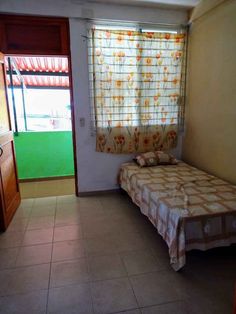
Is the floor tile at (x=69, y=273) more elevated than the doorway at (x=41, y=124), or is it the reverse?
the doorway at (x=41, y=124)

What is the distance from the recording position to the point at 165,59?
10.6 ft

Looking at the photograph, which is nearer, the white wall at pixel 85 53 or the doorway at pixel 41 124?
the white wall at pixel 85 53

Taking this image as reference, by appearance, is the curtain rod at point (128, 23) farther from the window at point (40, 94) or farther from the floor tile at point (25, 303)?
the floor tile at point (25, 303)

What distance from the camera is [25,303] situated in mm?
1527

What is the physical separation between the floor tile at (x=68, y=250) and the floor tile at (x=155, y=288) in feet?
1.93

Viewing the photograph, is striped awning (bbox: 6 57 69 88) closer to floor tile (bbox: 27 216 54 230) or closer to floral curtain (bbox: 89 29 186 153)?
floral curtain (bbox: 89 29 186 153)

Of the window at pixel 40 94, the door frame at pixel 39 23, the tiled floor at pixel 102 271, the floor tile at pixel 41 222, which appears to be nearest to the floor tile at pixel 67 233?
the tiled floor at pixel 102 271

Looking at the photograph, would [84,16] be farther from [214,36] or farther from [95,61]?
[214,36]

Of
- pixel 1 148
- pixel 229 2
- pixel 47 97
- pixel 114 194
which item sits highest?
pixel 229 2

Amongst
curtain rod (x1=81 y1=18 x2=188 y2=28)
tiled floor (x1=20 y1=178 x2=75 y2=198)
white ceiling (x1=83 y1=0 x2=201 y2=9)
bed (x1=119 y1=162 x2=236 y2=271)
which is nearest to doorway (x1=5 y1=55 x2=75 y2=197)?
tiled floor (x1=20 y1=178 x2=75 y2=198)

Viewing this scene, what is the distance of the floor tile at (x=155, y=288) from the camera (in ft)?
5.08

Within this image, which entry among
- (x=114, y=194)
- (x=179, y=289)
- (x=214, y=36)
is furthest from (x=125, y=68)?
(x=179, y=289)

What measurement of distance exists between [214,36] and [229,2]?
0.36m

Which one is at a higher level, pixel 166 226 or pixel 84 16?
pixel 84 16
